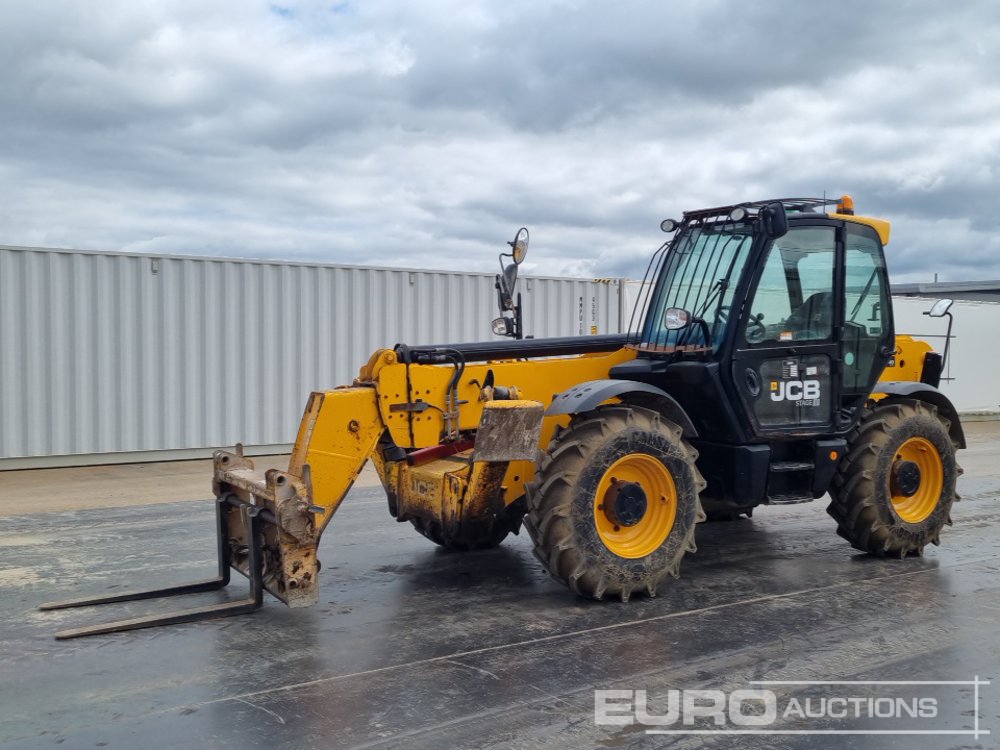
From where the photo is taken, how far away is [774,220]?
21.9 feet

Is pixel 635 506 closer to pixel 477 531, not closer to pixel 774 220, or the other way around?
pixel 477 531

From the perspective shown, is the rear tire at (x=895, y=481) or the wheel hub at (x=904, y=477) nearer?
the rear tire at (x=895, y=481)

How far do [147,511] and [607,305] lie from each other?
10.9 meters

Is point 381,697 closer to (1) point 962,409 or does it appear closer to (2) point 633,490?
(2) point 633,490

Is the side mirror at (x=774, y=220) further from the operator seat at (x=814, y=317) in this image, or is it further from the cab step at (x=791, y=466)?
the cab step at (x=791, y=466)

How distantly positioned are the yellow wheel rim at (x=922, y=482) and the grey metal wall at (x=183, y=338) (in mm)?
10221

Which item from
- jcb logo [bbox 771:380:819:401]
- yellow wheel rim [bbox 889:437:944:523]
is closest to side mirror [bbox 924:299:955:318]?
yellow wheel rim [bbox 889:437:944:523]

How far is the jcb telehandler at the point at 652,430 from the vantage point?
6004mm

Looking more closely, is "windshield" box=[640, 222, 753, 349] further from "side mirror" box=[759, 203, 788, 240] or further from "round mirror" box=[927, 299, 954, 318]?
"round mirror" box=[927, 299, 954, 318]

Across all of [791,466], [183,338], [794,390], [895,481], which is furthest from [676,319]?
[183,338]

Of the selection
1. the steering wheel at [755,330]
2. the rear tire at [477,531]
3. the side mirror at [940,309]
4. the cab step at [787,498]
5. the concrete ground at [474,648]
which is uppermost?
the side mirror at [940,309]

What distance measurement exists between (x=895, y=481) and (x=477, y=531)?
322 centimetres

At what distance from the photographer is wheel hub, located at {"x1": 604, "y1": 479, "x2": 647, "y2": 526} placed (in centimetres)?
617

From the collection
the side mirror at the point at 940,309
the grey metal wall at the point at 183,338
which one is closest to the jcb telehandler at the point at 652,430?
the side mirror at the point at 940,309
